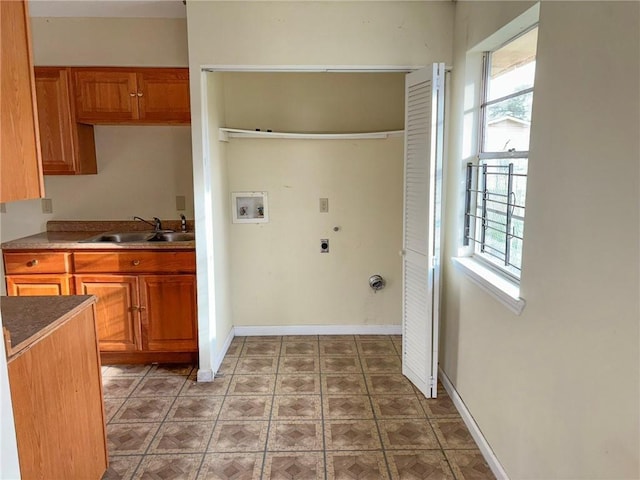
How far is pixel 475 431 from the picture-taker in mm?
2369

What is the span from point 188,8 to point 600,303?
2609 mm

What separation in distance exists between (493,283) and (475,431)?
827 millimetres

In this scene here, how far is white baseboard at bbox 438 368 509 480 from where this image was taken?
2.08 m

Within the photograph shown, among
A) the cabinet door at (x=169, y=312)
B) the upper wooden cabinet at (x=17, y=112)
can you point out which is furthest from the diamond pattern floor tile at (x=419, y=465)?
the upper wooden cabinet at (x=17, y=112)

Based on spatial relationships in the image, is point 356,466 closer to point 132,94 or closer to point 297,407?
point 297,407

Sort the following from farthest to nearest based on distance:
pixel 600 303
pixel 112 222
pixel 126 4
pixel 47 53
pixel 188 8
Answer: pixel 112 222
pixel 47 53
pixel 126 4
pixel 188 8
pixel 600 303

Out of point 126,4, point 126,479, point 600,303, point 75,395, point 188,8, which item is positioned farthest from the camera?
point 126,4

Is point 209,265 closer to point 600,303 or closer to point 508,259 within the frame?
point 508,259

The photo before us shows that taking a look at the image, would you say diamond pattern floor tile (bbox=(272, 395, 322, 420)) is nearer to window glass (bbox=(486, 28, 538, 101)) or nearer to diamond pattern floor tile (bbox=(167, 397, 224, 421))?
diamond pattern floor tile (bbox=(167, 397, 224, 421))

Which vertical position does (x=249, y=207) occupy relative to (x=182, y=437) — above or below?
above

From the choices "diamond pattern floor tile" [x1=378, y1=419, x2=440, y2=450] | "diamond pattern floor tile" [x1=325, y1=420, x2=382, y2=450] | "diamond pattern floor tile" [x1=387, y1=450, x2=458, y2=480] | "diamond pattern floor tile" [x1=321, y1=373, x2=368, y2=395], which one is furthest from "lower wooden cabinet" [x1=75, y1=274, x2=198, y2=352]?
"diamond pattern floor tile" [x1=387, y1=450, x2=458, y2=480]

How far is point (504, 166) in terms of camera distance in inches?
87.3

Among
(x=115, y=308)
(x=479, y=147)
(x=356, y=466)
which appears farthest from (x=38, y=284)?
(x=479, y=147)

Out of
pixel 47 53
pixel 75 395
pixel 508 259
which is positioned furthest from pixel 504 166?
pixel 47 53
